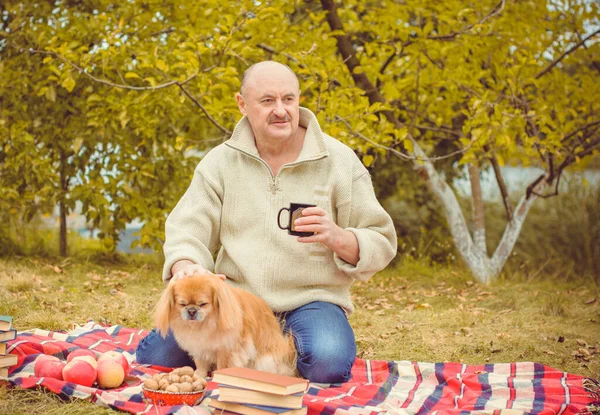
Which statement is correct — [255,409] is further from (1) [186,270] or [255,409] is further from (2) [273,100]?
(2) [273,100]

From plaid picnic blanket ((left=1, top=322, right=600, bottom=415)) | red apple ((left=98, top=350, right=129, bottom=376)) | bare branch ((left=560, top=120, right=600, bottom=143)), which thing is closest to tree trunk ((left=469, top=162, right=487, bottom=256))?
bare branch ((left=560, top=120, right=600, bottom=143))

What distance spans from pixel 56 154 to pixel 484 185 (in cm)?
566

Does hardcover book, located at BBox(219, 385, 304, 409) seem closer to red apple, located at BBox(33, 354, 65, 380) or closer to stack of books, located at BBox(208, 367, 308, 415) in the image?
stack of books, located at BBox(208, 367, 308, 415)

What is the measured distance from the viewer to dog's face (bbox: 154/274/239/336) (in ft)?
8.25

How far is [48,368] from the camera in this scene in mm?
2652

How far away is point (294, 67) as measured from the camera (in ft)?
19.6

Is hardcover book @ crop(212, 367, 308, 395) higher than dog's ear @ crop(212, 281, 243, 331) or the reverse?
the reverse

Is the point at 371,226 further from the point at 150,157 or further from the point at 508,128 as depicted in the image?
the point at 150,157

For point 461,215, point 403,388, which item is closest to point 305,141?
point 403,388

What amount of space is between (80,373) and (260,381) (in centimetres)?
81

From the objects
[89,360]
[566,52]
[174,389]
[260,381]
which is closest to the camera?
[260,381]

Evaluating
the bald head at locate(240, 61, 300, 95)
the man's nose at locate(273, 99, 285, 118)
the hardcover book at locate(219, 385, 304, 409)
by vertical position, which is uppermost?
the bald head at locate(240, 61, 300, 95)

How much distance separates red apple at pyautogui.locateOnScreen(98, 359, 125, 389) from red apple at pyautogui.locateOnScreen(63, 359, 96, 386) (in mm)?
30

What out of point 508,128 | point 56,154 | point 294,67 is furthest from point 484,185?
point 56,154
